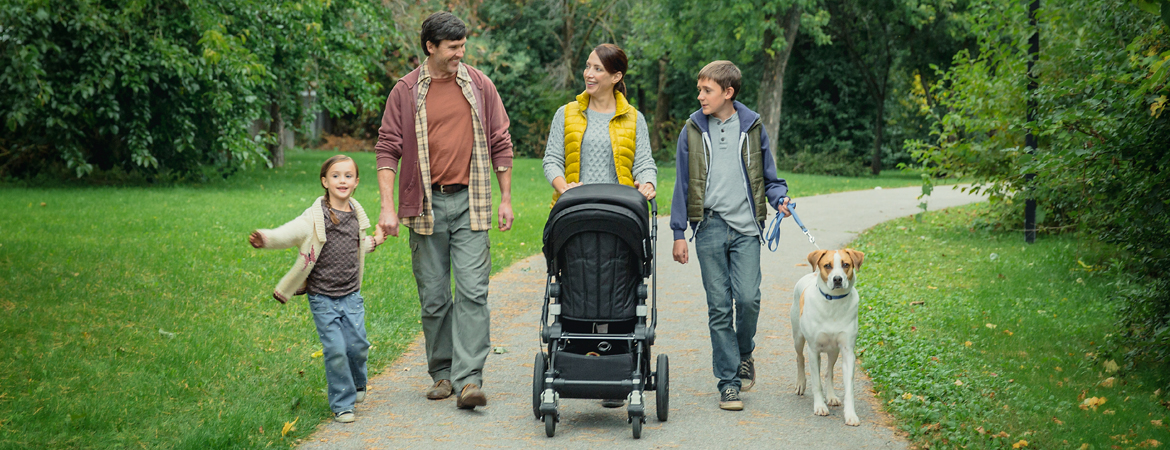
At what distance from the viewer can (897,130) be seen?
36.6 m

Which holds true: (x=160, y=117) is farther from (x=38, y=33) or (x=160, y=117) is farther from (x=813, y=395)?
(x=813, y=395)

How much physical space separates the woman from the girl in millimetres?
1158

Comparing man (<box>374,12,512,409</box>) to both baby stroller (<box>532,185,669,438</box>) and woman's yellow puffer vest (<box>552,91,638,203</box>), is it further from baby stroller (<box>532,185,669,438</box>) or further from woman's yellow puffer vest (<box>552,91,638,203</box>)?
baby stroller (<box>532,185,669,438</box>)

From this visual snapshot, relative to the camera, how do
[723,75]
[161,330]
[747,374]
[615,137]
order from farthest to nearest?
[161,330] → [747,374] → [615,137] → [723,75]

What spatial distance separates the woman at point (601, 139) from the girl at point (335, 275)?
1.16 m

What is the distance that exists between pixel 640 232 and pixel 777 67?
91.5 ft

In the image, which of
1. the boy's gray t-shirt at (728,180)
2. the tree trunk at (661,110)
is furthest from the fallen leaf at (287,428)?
the tree trunk at (661,110)

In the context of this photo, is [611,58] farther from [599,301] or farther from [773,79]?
[773,79]

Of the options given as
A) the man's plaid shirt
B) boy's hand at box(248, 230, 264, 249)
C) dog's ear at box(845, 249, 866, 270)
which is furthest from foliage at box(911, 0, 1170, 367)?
boy's hand at box(248, 230, 264, 249)

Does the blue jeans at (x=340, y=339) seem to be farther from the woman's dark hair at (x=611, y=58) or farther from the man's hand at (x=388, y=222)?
the woman's dark hair at (x=611, y=58)

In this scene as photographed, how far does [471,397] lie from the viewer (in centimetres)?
521

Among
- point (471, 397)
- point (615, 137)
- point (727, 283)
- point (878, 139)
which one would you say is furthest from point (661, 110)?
point (471, 397)

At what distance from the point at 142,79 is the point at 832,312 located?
16271 mm

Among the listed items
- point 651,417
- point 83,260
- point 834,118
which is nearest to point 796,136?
point 834,118
